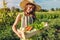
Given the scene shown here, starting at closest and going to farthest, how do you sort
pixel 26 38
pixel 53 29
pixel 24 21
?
pixel 26 38 < pixel 24 21 < pixel 53 29

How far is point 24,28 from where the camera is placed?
8.32 ft

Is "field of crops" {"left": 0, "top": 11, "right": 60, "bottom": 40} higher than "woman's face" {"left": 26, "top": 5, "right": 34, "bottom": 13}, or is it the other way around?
"woman's face" {"left": 26, "top": 5, "right": 34, "bottom": 13}

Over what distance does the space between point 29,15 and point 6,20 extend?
3.33 ft

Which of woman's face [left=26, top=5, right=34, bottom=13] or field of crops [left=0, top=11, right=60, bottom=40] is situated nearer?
woman's face [left=26, top=5, right=34, bottom=13]

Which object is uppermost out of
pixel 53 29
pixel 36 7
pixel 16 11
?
pixel 36 7

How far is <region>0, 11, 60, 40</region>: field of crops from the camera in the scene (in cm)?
351

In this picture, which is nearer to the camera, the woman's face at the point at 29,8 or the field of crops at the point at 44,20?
the woman's face at the point at 29,8

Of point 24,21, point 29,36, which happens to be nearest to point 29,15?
point 24,21

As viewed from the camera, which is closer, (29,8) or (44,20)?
(29,8)

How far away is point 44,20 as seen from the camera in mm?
3488

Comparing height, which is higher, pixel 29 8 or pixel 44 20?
pixel 29 8

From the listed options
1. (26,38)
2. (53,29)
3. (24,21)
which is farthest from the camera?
(53,29)

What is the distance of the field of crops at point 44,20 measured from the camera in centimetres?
351

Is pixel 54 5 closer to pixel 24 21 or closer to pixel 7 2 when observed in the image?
pixel 7 2
